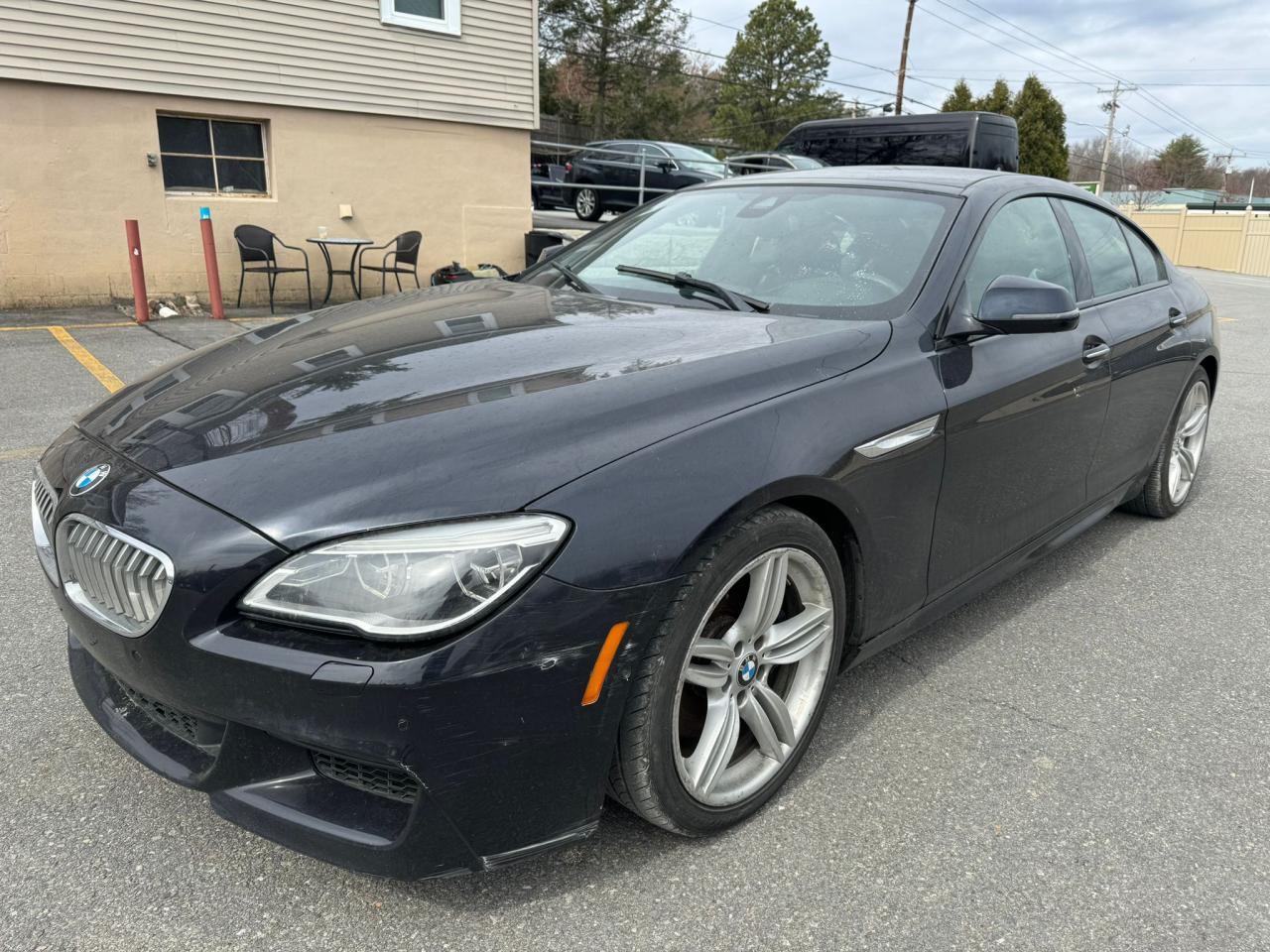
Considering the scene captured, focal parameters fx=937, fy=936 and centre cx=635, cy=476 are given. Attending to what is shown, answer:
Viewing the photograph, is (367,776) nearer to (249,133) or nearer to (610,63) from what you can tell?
(249,133)


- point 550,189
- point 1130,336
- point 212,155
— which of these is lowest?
point 1130,336

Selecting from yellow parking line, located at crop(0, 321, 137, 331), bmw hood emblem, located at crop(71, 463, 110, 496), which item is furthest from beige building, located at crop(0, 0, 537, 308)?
bmw hood emblem, located at crop(71, 463, 110, 496)

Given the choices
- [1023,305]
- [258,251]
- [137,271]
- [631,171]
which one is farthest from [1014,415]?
[631,171]

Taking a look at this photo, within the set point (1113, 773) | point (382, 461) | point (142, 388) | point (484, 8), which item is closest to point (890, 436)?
point (1113, 773)

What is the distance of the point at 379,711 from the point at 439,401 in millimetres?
717

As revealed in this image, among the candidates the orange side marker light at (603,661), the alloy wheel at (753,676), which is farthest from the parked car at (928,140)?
the orange side marker light at (603,661)

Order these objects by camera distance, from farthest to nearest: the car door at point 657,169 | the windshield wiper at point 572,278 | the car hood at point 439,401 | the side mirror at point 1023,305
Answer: the car door at point 657,169, the windshield wiper at point 572,278, the side mirror at point 1023,305, the car hood at point 439,401

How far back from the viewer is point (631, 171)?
1822 centimetres

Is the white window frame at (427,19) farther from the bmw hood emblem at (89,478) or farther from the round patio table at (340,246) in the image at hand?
the bmw hood emblem at (89,478)

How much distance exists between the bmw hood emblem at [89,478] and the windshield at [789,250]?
1.62m

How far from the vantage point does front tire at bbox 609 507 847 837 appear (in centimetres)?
191

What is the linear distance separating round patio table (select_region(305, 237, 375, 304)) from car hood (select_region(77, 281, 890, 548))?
8120 millimetres

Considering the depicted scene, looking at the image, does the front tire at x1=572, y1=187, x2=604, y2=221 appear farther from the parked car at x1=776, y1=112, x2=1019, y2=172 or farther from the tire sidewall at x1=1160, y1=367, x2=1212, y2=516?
the tire sidewall at x1=1160, y1=367, x2=1212, y2=516

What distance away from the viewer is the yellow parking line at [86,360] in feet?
21.5
